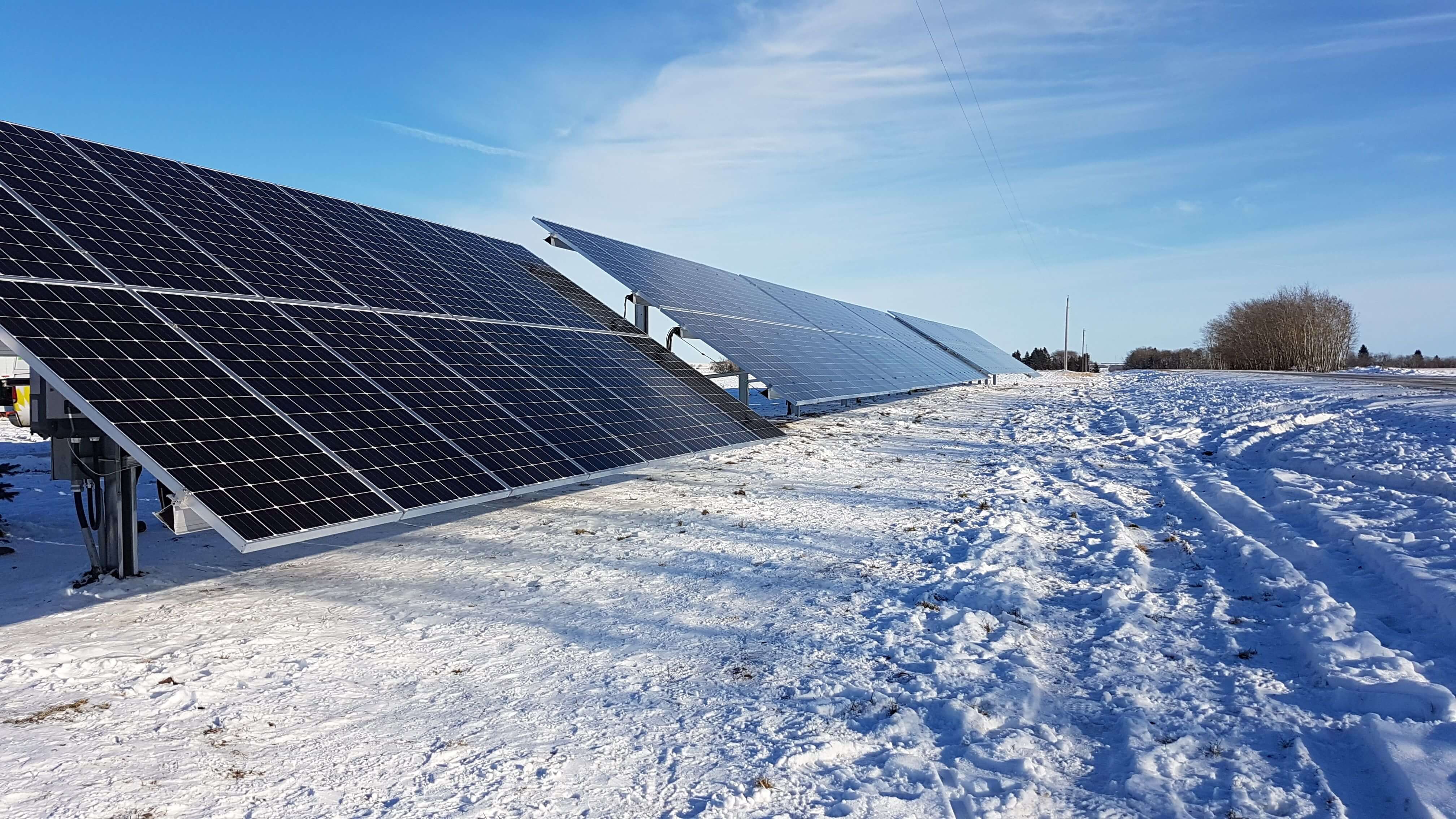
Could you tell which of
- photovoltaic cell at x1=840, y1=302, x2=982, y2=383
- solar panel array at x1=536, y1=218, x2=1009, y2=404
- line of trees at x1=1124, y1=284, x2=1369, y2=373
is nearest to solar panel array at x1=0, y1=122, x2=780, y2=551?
solar panel array at x1=536, y1=218, x2=1009, y2=404

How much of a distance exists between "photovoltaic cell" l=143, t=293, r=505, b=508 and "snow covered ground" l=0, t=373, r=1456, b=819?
1072 mm

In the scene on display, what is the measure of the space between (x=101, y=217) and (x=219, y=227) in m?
1.80

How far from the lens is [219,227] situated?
35.0ft

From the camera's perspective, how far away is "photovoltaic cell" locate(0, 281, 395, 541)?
5918 mm

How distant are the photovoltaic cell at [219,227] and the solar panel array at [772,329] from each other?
7456mm

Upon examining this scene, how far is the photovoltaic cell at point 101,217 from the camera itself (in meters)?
8.25

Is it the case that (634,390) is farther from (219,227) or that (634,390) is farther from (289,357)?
(219,227)

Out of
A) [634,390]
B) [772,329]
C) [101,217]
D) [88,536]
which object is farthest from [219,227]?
[772,329]

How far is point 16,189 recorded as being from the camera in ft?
27.5

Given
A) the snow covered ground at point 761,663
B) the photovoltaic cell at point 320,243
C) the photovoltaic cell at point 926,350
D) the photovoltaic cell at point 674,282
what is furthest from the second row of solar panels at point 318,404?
the photovoltaic cell at point 926,350

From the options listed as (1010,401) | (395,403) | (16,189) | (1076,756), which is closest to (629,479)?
(395,403)

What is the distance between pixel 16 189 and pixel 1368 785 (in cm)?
1255

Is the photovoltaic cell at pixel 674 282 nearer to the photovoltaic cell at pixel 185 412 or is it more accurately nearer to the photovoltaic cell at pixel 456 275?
the photovoltaic cell at pixel 456 275

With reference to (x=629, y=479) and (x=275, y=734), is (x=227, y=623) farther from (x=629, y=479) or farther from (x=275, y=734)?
(x=629, y=479)
